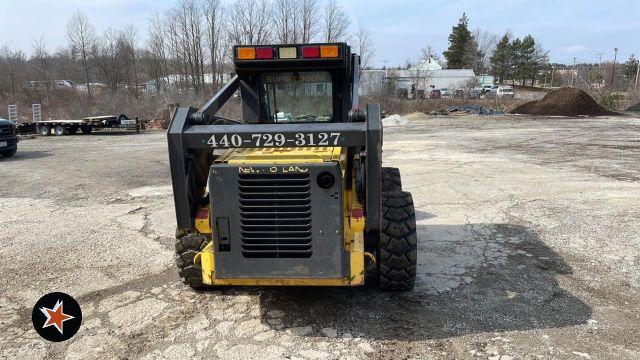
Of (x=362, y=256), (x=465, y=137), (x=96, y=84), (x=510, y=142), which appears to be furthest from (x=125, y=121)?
(x=96, y=84)

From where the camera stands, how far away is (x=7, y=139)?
13641 mm

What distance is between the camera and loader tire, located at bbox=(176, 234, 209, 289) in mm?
4164

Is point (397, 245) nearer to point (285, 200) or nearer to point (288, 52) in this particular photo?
point (285, 200)

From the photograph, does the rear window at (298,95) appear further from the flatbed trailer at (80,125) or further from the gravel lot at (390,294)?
the flatbed trailer at (80,125)

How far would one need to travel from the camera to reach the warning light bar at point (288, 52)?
168 inches

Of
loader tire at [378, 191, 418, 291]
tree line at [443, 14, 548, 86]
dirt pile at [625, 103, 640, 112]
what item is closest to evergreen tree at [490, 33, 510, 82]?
tree line at [443, 14, 548, 86]

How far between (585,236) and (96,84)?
4543cm

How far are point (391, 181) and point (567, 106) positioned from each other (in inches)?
1101

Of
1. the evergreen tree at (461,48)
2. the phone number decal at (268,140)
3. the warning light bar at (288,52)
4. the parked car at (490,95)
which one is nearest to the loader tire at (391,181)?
the warning light bar at (288,52)

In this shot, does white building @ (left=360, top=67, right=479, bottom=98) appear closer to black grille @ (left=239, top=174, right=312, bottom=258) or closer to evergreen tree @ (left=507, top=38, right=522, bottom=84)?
evergreen tree @ (left=507, top=38, right=522, bottom=84)

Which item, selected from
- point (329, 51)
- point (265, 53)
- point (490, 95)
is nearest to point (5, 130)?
point (265, 53)

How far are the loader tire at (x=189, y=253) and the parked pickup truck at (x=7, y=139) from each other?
39.6 ft

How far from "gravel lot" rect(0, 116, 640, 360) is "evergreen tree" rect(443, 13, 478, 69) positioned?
71908 millimetres

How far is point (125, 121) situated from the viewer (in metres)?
22.4
